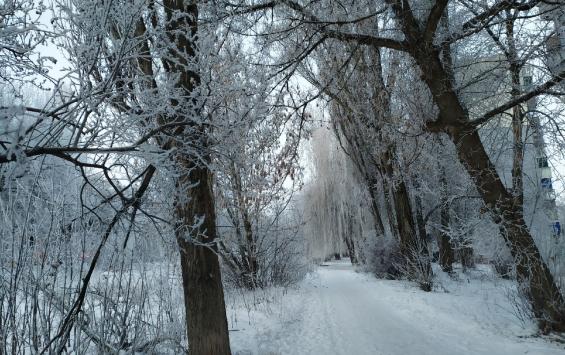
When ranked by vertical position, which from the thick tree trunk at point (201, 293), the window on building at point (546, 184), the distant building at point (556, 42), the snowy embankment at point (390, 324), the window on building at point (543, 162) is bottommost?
the snowy embankment at point (390, 324)

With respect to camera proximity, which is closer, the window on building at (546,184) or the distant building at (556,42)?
the distant building at (556,42)

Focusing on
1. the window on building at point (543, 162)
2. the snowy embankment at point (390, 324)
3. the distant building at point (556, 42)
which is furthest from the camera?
the window on building at point (543, 162)

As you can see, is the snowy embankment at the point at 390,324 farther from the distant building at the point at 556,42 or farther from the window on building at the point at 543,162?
the distant building at the point at 556,42

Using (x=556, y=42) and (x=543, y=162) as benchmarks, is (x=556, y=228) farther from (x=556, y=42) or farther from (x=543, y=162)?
(x=556, y=42)

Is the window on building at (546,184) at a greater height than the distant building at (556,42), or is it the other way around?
the distant building at (556,42)

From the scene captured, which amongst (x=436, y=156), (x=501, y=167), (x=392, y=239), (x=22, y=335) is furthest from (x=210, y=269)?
(x=392, y=239)

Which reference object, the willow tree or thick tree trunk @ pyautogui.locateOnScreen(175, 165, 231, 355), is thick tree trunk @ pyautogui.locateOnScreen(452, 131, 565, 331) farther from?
thick tree trunk @ pyautogui.locateOnScreen(175, 165, 231, 355)

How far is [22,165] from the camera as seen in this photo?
5.47 feet

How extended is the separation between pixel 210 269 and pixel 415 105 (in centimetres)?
560

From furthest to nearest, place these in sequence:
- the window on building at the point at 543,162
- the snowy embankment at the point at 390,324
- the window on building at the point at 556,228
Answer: the window on building at the point at 543,162 < the window on building at the point at 556,228 < the snowy embankment at the point at 390,324

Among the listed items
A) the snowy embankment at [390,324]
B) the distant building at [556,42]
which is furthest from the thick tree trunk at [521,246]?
the distant building at [556,42]

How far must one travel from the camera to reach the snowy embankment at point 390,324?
5211mm

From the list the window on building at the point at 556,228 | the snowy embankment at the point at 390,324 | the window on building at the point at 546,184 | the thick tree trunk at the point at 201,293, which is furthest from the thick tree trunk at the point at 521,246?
the thick tree trunk at the point at 201,293

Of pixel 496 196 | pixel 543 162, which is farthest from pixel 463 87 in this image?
pixel 543 162
